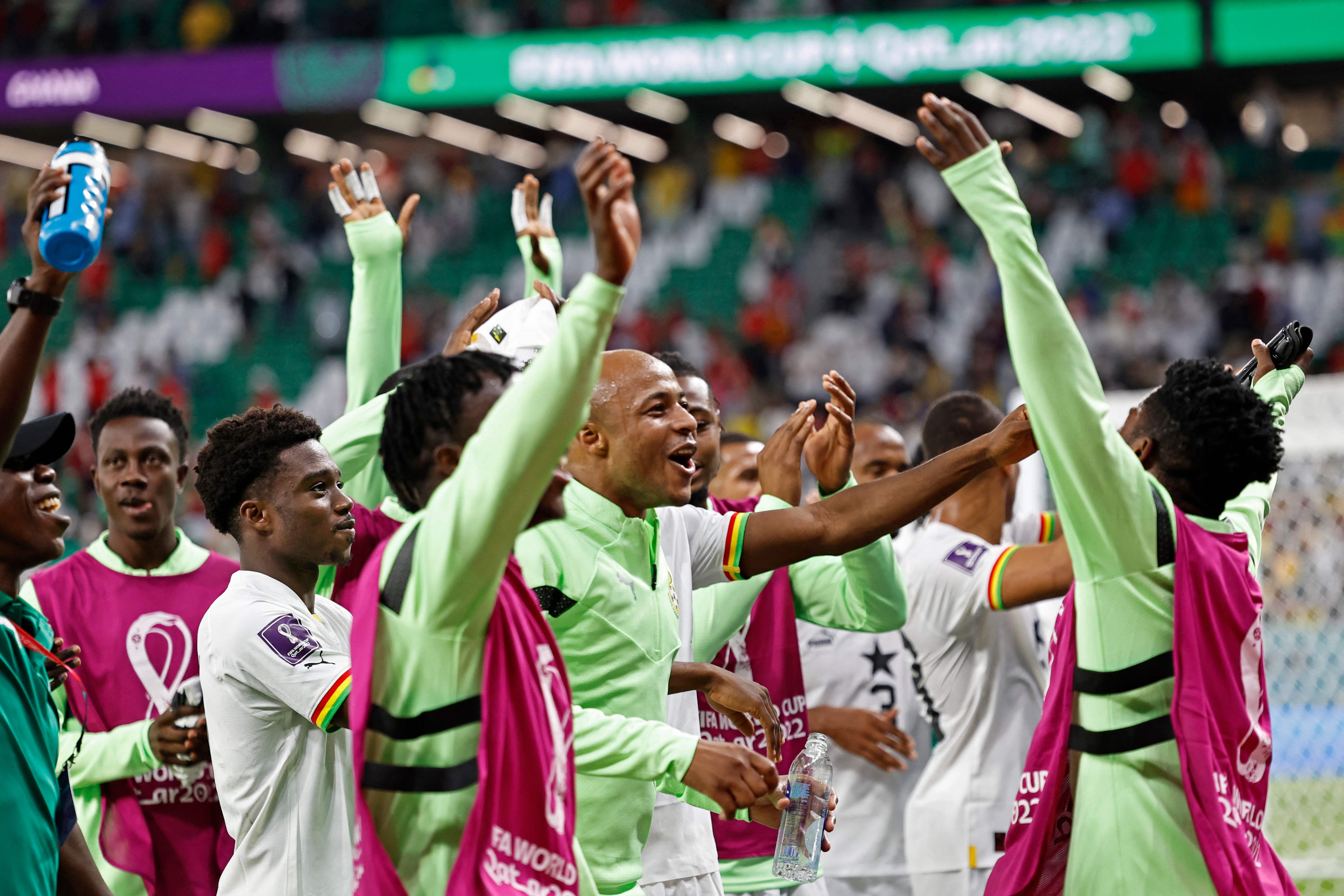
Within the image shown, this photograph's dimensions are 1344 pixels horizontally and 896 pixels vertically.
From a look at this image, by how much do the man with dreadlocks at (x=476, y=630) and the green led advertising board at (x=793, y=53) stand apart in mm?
16871

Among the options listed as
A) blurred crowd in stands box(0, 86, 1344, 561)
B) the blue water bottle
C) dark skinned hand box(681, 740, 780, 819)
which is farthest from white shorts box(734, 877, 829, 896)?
blurred crowd in stands box(0, 86, 1344, 561)

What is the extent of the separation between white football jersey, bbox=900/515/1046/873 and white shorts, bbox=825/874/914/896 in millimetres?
417

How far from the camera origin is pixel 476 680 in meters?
2.54

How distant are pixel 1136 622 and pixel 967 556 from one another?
184 cm

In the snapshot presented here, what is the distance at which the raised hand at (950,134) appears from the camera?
9.08 feet

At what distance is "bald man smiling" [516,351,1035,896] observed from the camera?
11.1 ft

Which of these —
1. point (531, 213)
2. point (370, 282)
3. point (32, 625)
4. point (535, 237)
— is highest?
point (531, 213)

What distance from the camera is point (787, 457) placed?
167 inches

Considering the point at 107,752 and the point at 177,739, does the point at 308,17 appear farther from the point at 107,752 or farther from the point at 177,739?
the point at 177,739

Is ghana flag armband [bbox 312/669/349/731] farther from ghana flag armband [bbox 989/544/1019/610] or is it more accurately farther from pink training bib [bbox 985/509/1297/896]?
ghana flag armband [bbox 989/544/1019/610]

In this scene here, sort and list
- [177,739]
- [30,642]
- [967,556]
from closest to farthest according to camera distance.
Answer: [30,642], [177,739], [967,556]

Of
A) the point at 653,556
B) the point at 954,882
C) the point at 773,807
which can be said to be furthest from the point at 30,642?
the point at 954,882

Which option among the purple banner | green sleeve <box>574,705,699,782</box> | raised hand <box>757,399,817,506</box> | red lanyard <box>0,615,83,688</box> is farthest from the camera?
the purple banner

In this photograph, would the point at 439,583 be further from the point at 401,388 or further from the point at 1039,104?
the point at 1039,104
